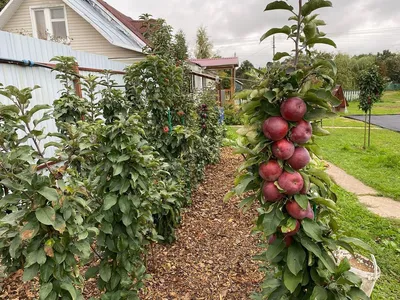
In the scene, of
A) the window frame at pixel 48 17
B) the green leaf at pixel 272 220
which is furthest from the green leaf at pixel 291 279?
the window frame at pixel 48 17

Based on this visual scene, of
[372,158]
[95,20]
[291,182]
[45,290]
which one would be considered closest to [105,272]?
[45,290]

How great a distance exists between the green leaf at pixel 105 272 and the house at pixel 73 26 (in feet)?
26.8

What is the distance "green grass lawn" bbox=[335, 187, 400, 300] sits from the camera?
248 centimetres

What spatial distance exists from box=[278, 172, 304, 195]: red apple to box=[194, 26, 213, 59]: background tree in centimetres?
2858

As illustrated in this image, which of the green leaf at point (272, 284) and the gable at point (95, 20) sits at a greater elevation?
the gable at point (95, 20)

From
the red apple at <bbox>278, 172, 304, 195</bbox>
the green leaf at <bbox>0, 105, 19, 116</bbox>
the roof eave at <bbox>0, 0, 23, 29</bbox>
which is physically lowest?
the red apple at <bbox>278, 172, 304, 195</bbox>

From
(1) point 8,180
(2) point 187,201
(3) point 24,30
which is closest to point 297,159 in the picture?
(1) point 8,180

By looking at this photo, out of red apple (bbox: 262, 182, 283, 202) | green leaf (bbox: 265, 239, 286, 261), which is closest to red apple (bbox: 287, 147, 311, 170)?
red apple (bbox: 262, 182, 283, 202)

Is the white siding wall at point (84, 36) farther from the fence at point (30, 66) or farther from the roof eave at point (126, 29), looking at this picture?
the fence at point (30, 66)

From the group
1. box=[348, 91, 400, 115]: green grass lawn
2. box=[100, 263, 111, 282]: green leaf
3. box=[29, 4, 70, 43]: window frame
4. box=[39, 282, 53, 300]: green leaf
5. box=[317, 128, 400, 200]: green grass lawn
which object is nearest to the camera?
box=[39, 282, 53, 300]: green leaf

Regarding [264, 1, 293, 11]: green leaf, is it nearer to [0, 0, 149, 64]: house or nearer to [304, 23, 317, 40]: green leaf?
[304, 23, 317, 40]: green leaf

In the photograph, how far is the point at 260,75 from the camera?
1308 mm

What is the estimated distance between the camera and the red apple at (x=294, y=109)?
110cm

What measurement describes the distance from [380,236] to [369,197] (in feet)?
4.55
